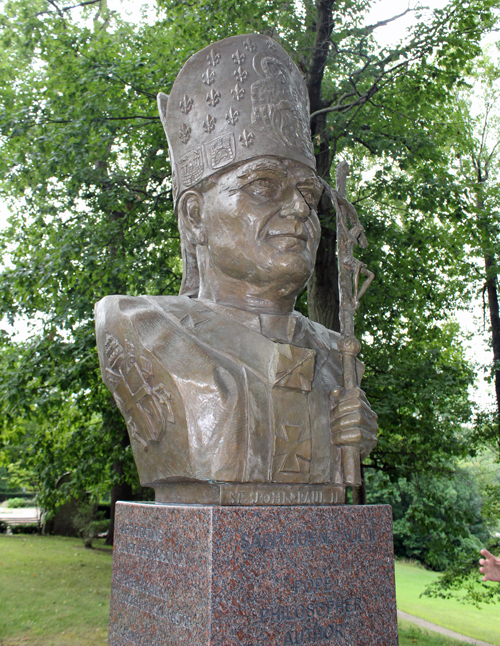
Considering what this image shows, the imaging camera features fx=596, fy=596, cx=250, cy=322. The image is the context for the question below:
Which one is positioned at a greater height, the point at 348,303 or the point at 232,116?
the point at 232,116

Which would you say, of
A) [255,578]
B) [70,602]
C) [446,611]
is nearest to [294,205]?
[255,578]

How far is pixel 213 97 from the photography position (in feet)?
10.2

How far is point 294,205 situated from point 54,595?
307 inches

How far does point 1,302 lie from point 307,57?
4864 mm

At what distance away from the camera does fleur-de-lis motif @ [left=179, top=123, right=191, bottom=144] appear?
3.20 m

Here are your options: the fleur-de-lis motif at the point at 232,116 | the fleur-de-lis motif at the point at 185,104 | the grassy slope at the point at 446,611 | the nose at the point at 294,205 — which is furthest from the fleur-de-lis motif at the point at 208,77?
the grassy slope at the point at 446,611

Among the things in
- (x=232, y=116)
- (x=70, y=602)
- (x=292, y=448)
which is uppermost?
(x=232, y=116)

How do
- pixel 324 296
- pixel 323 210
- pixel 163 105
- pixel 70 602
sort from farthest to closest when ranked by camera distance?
pixel 70 602 < pixel 323 210 < pixel 324 296 < pixel 163 105

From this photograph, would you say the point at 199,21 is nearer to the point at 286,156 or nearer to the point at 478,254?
the point at 478,254

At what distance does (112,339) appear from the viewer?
286 cm

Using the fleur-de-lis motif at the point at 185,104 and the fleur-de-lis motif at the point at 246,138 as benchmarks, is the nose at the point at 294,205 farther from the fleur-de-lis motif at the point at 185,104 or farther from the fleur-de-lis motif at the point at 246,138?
the fleur-de-lis motif at the point at 185,104

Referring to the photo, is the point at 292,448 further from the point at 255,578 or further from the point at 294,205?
the point at 294,205

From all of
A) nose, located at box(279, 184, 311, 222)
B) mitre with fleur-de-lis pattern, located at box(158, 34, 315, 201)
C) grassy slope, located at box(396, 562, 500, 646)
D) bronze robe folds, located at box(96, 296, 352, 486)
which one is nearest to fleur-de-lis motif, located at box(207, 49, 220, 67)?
mitre with fleur-de-lis pattern, located at box(158, 34, 315, 201)

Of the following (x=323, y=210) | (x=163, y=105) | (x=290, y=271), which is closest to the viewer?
(x=290, y=271)
